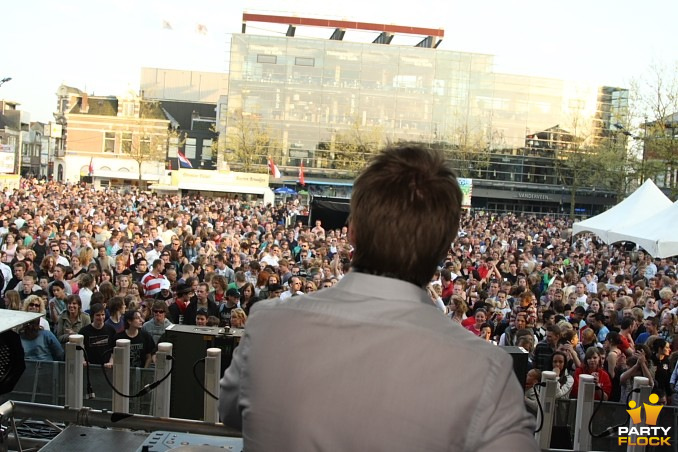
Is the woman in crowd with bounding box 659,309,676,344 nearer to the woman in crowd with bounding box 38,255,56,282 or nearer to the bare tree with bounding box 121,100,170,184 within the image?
the woman in crowd with bounding box 38,255,56,282

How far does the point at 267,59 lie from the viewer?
182ft

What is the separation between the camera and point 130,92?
5994 cm

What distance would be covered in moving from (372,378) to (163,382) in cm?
361

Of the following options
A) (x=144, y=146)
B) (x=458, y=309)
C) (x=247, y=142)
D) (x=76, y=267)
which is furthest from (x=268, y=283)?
(x=247, y=142)

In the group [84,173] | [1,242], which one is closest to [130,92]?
[84,173]

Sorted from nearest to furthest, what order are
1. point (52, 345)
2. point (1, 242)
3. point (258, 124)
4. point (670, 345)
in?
1. point (52, 345)
2. point (670, 345)
3. point (1, 242)
4. point (258, 124)

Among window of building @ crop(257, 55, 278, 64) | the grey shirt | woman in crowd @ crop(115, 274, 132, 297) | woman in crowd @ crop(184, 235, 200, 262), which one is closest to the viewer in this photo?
the grey shirt

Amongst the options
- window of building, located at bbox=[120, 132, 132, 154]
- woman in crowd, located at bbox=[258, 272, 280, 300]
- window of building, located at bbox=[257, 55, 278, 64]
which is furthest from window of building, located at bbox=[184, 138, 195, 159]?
woman in crowd, located at bbox=[258, 272, 280, 300]

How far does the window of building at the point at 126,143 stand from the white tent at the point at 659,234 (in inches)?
1842

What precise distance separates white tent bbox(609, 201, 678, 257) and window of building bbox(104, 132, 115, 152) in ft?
178

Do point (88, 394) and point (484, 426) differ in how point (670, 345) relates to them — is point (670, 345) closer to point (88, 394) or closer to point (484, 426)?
point (88, 394)

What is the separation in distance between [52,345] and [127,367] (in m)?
2.69

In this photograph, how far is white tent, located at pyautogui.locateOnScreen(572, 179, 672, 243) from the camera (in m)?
14.6

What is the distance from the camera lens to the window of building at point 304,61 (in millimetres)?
56062
